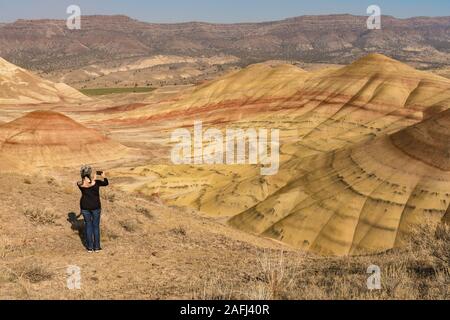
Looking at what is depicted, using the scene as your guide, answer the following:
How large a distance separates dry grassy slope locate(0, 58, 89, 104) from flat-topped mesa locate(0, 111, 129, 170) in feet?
212

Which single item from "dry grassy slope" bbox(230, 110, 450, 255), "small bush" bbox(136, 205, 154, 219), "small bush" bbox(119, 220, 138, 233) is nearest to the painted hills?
"dry grassy slope" bbox(230, 110, 450, 255)

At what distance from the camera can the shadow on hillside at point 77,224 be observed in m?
11.8

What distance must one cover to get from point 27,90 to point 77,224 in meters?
121

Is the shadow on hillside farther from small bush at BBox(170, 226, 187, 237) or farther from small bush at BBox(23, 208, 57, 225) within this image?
small bush at BBox(170, 226, 187, 237)

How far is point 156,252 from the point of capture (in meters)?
10.8

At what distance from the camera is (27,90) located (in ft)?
398

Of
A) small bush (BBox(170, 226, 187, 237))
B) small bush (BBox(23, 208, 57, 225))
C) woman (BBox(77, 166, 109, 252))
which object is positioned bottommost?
small bush (BBox(170, 226, 187, 237))

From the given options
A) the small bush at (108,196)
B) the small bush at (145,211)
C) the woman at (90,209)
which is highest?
the woman at (90,209)

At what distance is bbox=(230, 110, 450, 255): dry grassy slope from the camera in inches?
1091

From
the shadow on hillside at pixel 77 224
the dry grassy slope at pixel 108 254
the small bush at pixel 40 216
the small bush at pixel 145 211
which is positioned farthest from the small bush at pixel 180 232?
the small bush at pixel 40 216

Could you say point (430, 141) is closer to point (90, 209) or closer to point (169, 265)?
point (169, 265)

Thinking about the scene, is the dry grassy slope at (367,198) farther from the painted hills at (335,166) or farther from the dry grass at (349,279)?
the dry grass at (349,279)

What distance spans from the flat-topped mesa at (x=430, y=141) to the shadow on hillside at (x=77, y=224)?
24.3 meters
